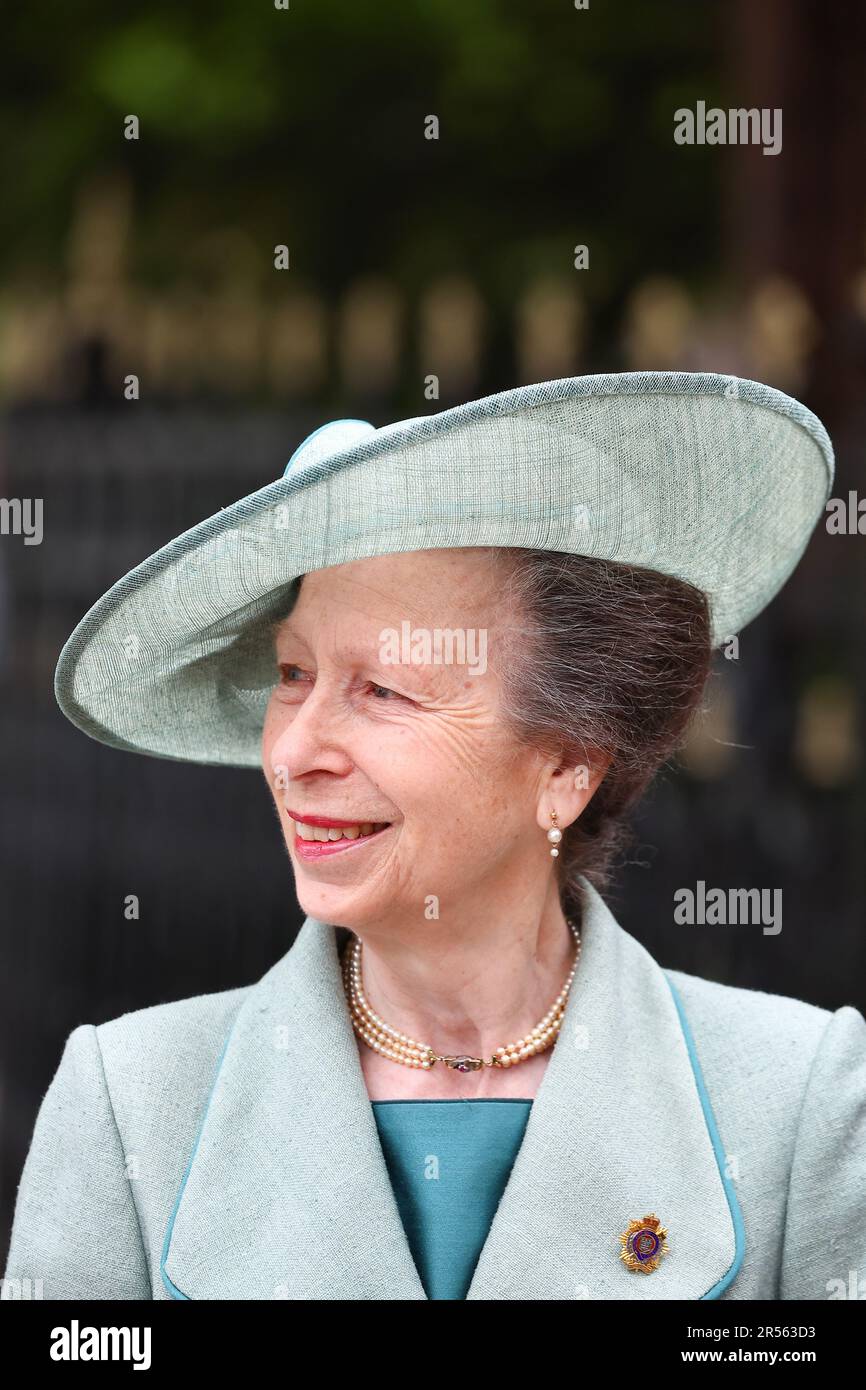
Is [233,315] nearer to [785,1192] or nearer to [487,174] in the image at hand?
[487,174]

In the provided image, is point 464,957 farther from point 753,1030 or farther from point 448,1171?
point 753,1030

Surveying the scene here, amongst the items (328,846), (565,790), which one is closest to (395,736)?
(328,846)

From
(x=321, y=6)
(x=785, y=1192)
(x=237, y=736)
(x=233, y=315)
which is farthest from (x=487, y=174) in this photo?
(x=785, y=1192)

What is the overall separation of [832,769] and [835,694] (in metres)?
0.25

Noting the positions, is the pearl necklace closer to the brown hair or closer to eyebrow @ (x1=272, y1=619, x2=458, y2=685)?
the brown hair

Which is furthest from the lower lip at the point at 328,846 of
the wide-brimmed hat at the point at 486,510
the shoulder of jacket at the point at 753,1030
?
the shoulder of jacket at the point at 753,1030

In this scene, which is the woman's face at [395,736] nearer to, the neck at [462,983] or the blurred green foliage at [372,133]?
the neck at [462,983]

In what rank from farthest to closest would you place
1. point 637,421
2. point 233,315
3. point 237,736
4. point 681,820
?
point 233,315
point 681,820
point 237,736
point 637,421

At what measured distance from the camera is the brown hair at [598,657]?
2.01m

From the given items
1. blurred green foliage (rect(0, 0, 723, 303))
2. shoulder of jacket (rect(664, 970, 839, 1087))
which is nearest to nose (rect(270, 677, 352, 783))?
shoulder of jacket (rect(664, 970, 839, 1087))

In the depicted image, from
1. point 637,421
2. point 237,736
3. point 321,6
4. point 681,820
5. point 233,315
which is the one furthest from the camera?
point 321,6

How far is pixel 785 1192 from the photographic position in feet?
6.75

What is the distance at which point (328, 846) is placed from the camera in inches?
78.3

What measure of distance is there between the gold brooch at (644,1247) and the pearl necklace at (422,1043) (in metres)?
0.27
